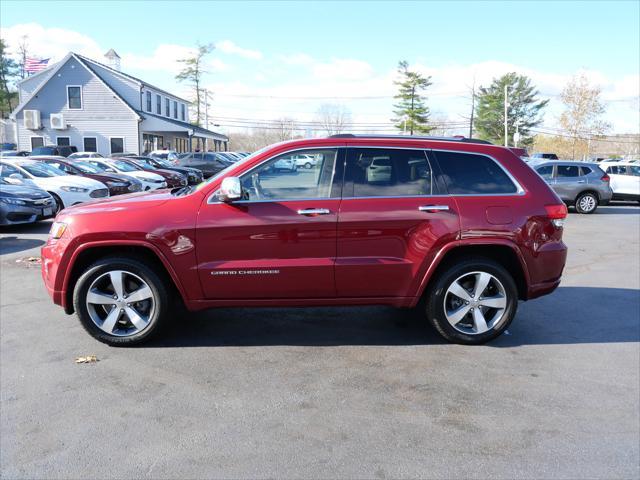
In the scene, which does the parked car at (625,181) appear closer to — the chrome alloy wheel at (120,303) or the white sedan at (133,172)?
the white sedan at (133,172)

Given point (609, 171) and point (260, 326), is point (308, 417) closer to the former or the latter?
point (260, 326)

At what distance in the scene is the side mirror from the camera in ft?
14.1

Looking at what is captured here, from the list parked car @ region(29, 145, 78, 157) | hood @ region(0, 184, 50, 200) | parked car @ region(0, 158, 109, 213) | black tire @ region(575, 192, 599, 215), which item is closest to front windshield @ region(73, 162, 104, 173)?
parked car @ region(0, 158, 109, 213)

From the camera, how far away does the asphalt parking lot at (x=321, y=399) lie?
3.06 meters

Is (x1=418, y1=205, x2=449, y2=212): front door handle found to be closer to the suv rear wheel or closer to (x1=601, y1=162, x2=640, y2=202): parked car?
the suv rear wheel

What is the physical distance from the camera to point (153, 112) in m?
43.8

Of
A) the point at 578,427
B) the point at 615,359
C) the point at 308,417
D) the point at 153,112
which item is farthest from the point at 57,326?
the point at 153,112

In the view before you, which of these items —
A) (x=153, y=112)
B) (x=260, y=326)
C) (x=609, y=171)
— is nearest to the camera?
(x=260, y=326)

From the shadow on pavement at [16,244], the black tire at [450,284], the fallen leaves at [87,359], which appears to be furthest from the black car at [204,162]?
the black tire at [450,284]

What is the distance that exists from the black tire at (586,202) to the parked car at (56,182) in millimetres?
14589

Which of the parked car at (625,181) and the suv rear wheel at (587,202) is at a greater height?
the parked car at (625,181)

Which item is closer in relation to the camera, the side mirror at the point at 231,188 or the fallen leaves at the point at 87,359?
the side mirror at the point at 231,188

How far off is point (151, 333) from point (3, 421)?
4.53 feet

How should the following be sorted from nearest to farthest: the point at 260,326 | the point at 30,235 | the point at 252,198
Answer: the point at 252,198, the point at 260,326, the point at 30,235
